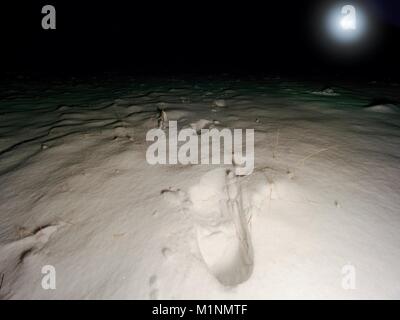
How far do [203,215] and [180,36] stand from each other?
57.3 ft

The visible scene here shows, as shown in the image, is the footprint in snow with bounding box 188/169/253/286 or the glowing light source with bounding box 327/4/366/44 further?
the glowing light source with bounding box 327/4/366/44

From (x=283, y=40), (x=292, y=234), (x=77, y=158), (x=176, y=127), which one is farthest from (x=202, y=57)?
(x=292, y=234)

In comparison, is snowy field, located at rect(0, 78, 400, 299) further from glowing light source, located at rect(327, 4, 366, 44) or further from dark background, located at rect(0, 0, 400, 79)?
glowing light source, located at rect(327, 4, 366, 44)

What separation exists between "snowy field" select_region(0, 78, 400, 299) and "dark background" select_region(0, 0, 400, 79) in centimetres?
690

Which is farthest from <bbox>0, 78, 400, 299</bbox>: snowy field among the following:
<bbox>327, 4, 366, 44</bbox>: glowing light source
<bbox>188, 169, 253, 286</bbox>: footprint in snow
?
<bbox>327, 4, 366, 44</bbox>: glowing light source

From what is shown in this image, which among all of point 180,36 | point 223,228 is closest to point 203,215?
point 223,228

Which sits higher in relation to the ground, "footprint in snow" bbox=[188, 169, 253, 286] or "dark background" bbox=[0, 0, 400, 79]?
"dark background" bbox=[0, 0, 400, 79]

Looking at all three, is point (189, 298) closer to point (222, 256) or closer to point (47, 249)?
point (222, 256)

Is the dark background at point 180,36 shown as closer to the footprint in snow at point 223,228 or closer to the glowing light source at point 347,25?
the glowing light source at point 347,25

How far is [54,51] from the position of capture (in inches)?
476

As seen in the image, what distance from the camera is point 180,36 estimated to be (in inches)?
664

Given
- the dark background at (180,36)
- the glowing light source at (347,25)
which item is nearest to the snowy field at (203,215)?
the dark background at (180,36)

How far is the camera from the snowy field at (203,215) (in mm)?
1197

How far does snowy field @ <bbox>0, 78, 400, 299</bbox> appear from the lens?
3.93 ft
